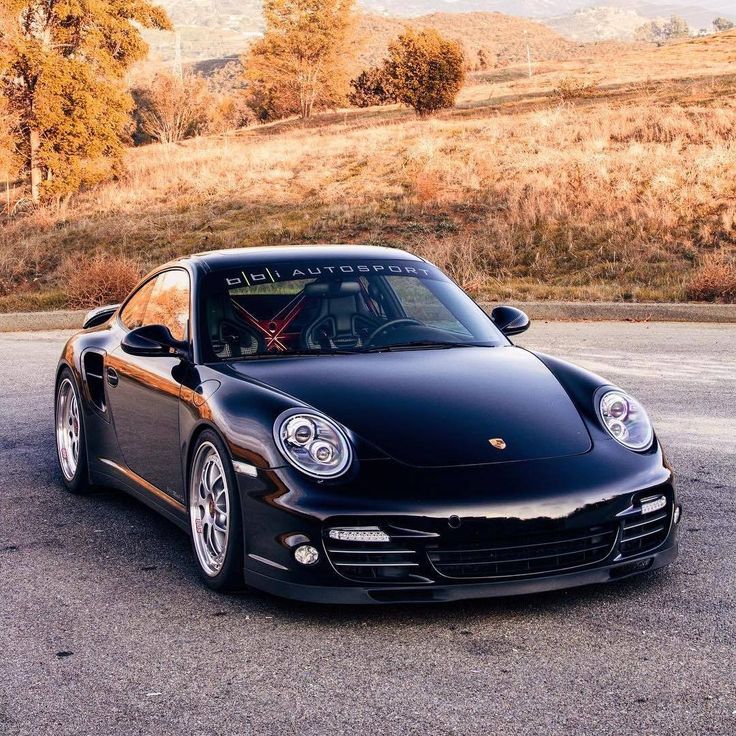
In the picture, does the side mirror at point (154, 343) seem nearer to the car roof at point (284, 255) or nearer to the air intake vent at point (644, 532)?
the car roof at point (284, 255)

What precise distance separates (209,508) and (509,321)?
2.12 meters

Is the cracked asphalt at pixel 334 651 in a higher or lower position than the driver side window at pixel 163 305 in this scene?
lower

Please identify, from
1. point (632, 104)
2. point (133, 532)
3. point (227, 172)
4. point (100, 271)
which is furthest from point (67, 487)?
point (632, 104)

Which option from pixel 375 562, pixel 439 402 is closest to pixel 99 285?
pixel 439 402

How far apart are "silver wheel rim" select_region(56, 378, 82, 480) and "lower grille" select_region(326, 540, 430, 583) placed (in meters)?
3.00

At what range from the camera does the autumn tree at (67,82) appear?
36.4 metres

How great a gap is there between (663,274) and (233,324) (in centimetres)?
1657

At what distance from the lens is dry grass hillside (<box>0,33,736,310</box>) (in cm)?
2286

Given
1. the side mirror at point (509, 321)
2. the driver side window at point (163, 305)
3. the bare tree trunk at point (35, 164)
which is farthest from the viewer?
the bare tree trunk at point (35, 164)

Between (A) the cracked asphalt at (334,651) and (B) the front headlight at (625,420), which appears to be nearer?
(A) the cracked asphalt at (334,651)

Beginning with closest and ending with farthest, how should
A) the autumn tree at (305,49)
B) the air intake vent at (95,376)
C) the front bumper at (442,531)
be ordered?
the front bumper at (442,531), the air intake vent at (95,376), the autumn tree at (305,49)

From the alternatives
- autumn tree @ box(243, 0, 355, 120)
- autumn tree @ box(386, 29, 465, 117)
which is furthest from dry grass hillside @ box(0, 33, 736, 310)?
autumn tree @ box(243, 0, 355, 120)

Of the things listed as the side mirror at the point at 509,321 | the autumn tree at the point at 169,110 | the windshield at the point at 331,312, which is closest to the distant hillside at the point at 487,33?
the autumn tree at the point at 169,110

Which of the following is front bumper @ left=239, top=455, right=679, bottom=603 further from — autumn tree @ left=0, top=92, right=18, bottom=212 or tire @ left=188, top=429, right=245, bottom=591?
autumn tree @ left=0, top=92, right=18, bottom=212
